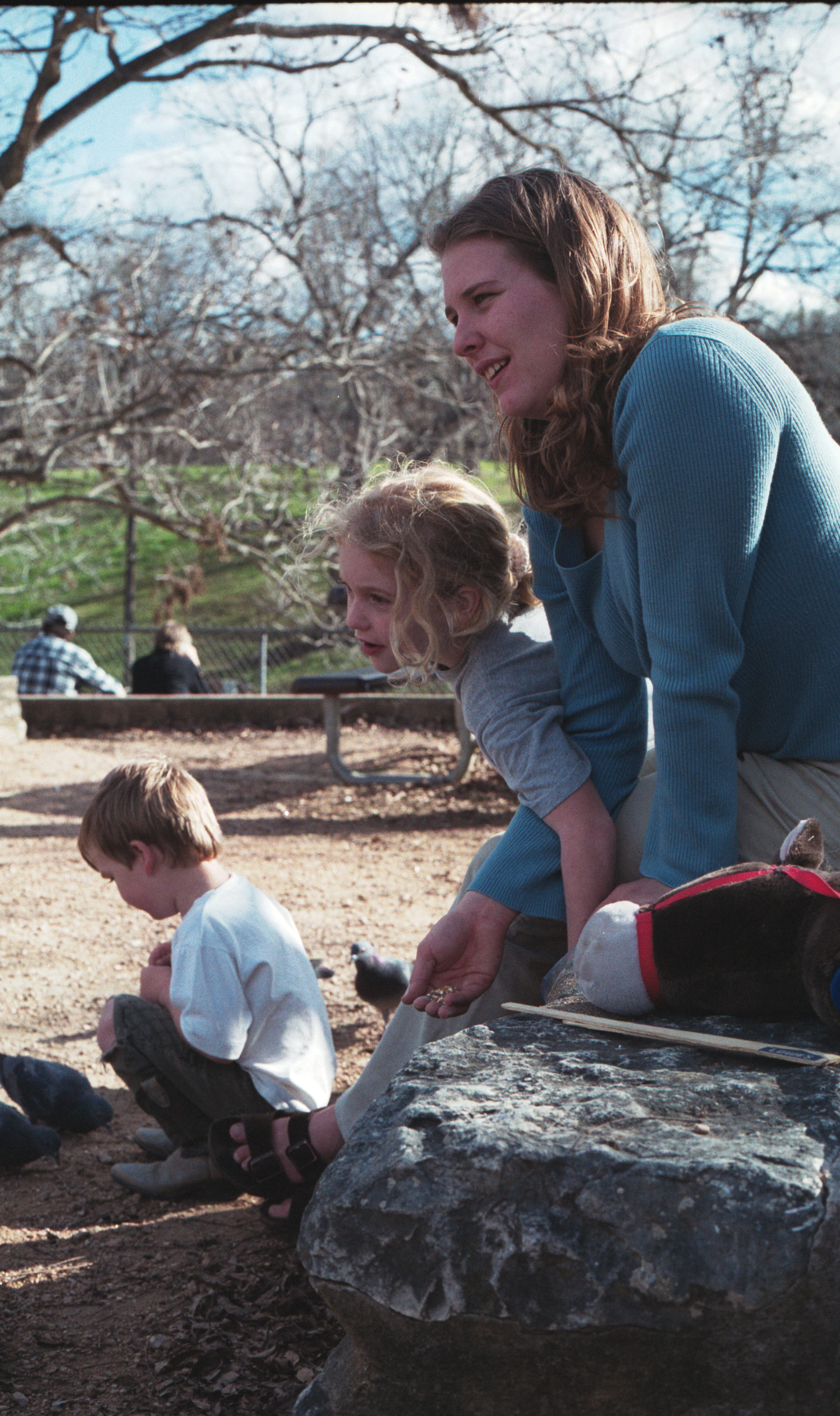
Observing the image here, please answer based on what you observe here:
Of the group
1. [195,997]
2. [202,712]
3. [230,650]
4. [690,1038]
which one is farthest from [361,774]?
[230,650]

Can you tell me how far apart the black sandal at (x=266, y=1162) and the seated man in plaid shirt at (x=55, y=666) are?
8782mm

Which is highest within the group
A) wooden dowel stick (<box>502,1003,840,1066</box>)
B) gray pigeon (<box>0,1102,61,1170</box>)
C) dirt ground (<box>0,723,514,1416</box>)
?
Answer: wooden dowel stick (<box>502,1003,840,1066</box>)

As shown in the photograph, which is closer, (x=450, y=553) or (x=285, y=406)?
(x=450, y=553)

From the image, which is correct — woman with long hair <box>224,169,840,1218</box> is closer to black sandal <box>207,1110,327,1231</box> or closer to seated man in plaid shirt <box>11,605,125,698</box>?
black sandal <box>207,1110,327,1231</box>

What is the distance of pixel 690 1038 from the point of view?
1423 millimetres

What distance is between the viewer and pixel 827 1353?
1.13 metres

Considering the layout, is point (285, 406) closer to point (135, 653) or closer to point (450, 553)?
point (135, 653)

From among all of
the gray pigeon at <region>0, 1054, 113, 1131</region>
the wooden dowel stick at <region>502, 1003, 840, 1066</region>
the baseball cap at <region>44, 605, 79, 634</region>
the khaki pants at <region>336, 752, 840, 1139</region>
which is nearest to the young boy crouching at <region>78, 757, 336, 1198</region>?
the gray pigeon at <region>0, 1054, 113, 1131</region>

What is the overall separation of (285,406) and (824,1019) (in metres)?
15.3

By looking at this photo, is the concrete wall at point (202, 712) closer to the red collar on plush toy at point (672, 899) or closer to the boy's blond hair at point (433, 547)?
the boy's blond hair at point (433, 547)

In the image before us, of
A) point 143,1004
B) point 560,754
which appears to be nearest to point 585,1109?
point 560,754

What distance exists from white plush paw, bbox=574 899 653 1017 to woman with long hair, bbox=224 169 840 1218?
7.9 inches

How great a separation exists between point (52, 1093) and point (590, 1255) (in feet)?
6.16

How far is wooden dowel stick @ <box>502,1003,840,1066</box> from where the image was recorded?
134cm
